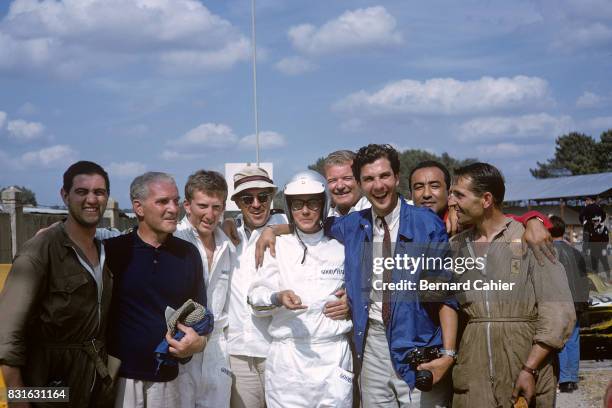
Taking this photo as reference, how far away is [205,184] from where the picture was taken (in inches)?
173

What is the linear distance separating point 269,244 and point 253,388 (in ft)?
3.50

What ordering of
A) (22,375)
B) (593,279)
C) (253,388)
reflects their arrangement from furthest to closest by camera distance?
1. (593,279)
2. (253,388)
3. (22,375)

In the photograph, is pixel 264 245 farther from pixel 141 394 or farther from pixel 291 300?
pixel 141 394

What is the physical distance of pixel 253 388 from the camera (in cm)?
443

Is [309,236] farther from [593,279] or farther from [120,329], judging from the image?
[593,279]

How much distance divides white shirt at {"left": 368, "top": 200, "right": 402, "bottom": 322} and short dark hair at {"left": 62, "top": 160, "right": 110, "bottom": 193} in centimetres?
181

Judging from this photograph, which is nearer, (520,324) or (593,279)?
(520,324)

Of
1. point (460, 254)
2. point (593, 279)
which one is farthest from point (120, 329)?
point (593, 279)

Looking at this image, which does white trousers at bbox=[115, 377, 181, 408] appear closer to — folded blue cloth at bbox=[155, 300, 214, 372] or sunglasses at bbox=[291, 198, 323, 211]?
folded blue cloth at bbox=[155, 300, 214, 372]

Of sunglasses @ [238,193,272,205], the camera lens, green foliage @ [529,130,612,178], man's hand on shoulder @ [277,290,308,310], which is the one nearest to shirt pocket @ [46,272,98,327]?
man's hand on shoulder @ [277,290,308,310]

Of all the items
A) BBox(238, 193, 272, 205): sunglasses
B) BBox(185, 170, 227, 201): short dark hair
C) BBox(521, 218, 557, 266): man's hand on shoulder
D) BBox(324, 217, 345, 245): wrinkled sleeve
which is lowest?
BBox(521, 218, 557, 266): man's hand on shoulder

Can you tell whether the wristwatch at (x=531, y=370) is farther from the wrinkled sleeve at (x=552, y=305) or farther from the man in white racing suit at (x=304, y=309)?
the man in white racing suit at (x=304, y=309)

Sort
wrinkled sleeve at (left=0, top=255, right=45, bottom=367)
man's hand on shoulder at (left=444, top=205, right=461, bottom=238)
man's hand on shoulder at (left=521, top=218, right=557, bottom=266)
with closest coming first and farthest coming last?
1. wrinkled sleeve at (left=0, top=255, right=45, bottom=367)
2. man's hand on shoulder at (left=521, top=218, right=557, bottom=266)
3. man's hand on shoulder at (left=444, top=205, right=461, bottom=238)

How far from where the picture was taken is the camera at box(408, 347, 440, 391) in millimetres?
3789
